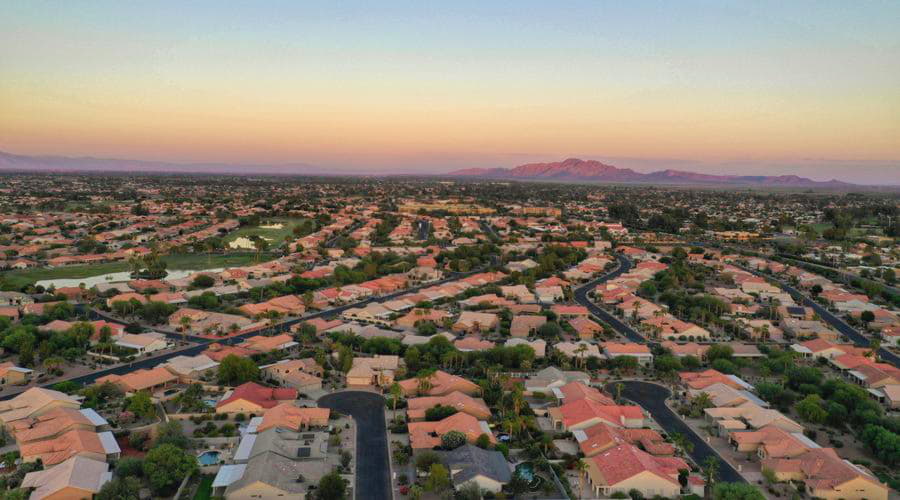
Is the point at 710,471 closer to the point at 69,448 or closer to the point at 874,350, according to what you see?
the point at 874,350

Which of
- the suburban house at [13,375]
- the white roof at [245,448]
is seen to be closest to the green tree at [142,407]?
the white roof at [245,448]

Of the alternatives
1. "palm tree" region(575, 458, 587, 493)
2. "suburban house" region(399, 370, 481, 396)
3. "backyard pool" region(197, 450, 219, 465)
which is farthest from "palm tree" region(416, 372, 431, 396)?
"backyard pool" region(197, 450, 219, 465)

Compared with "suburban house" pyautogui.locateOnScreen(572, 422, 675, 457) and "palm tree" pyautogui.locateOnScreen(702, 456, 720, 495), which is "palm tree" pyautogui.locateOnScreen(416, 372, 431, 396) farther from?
"palm tree" pyautogui.locateOnScreen(702, 456, 720, 495)

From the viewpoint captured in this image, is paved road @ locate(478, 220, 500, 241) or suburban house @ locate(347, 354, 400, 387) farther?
paved road @ locate(478, 220, 500, 241)

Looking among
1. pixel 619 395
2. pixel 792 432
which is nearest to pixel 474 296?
pixel 619 395

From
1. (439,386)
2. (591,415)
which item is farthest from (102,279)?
(591,415)
